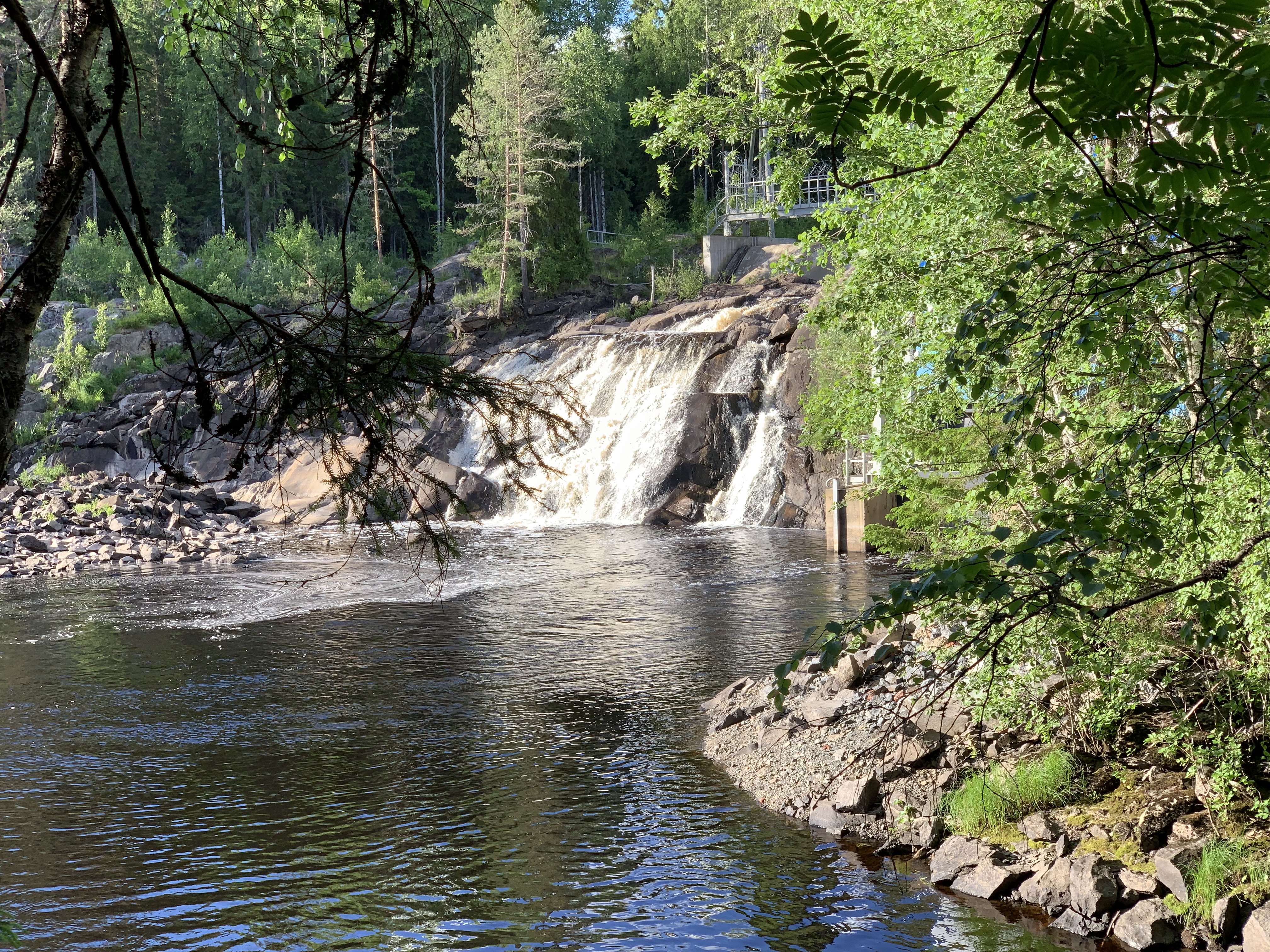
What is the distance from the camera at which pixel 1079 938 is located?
21.8 ft

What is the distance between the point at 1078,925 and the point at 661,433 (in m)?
20.7

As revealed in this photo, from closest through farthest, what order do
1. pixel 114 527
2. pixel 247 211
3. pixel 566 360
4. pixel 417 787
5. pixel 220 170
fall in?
pixel 417 787 < pixel 114 527 < pixel 566 360 < pixel 220 170 < pixel 247 211

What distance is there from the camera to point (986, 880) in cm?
726

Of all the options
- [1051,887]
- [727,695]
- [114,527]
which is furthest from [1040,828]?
[114,527]

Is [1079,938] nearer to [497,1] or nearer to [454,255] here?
[497,1]

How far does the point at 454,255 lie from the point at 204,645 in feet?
120

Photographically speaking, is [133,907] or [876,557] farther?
[876,557]

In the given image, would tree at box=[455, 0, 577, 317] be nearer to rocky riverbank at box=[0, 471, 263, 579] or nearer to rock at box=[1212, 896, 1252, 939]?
rocky riverbank at box=[0, 471, 263, 579]

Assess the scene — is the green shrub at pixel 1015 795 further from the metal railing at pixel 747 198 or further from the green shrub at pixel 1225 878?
the metal railing at pixel 747 198

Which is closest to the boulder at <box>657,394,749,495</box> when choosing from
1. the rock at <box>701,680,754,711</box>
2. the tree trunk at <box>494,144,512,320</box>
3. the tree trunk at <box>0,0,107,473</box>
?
the rock at <box>701,680,754,711</box>

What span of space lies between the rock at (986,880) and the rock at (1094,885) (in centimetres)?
42

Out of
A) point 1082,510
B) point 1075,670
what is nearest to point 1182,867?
point 1075,670

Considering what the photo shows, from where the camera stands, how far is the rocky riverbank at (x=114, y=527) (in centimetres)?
2166

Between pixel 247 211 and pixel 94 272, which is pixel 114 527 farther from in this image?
pixel 247 211
